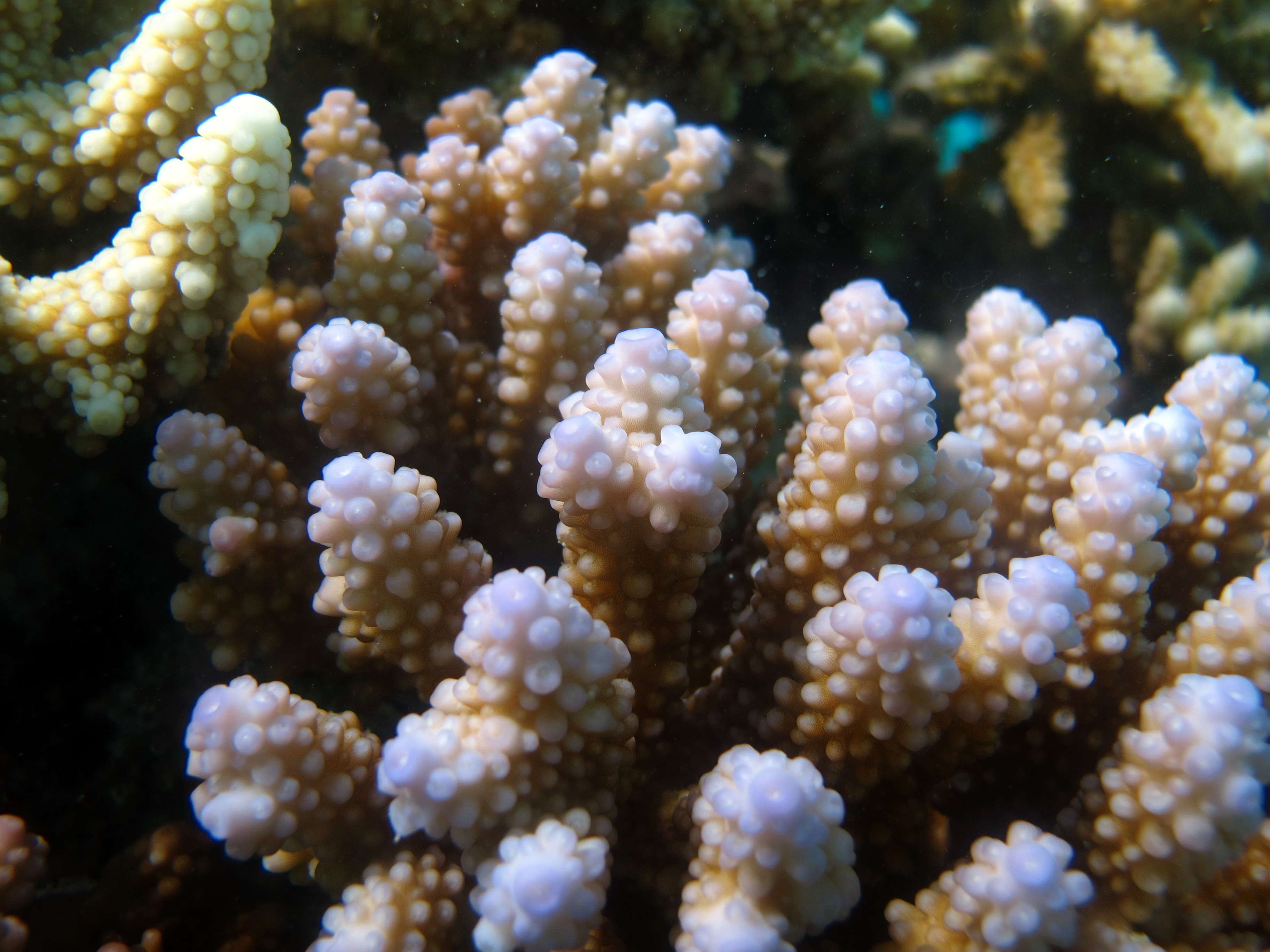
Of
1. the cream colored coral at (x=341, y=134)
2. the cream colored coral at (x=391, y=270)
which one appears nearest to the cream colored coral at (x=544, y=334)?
the cream colored coral at (x=391, y=270)

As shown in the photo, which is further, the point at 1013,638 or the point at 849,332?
the point at 849,332

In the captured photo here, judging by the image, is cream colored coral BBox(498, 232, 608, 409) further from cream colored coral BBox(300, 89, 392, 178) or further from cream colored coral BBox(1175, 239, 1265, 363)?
cream colored coral BBox(1175, 239, 1265, 363)

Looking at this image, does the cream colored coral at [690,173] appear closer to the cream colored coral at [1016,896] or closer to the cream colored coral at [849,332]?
the cream colored coral at [849,332]

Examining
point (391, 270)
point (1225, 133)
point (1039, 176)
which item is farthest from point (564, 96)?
point (1225, 133)

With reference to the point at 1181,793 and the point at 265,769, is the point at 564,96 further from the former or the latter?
the point at 1181,793

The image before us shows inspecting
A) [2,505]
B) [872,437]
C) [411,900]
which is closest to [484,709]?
[411,900]

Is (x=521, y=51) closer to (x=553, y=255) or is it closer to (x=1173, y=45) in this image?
(x=553, y=255)

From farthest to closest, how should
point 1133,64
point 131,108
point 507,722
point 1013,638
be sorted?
point 1133,64
point 131,108
point 1013,638
point 507,722
